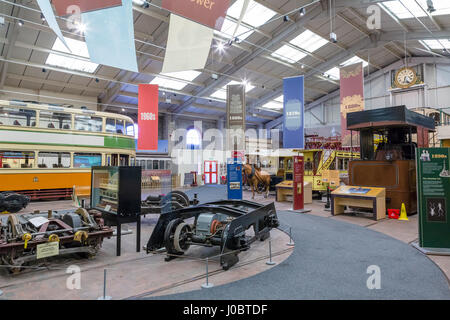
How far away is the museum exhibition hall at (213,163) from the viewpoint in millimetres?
3678

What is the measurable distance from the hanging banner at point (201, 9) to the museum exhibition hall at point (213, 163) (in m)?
0.02

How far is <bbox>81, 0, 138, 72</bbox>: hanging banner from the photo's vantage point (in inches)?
140

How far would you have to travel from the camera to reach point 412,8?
14.7 meters

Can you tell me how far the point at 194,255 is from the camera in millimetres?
4961

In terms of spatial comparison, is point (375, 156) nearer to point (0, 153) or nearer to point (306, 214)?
point (306, 214)

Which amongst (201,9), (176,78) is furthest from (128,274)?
(176,78)

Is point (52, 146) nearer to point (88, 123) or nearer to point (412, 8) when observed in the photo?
point (88, 123)

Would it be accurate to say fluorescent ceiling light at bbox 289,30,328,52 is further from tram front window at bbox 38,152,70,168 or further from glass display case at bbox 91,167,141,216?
glass display case at bbox 91,167,141,216

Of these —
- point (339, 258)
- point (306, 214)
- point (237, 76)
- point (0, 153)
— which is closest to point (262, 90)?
point (237, 76)

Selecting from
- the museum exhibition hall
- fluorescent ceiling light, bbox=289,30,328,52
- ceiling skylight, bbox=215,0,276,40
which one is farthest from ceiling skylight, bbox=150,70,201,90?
fluorescent ceiling light, bbox=289,30,328,52

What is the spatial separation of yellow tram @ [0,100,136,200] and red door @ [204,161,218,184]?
39.4 ft

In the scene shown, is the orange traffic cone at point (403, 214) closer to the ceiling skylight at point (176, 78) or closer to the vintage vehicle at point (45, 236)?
the vintage vehicle at point (45, 236)

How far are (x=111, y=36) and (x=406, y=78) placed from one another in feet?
66.5

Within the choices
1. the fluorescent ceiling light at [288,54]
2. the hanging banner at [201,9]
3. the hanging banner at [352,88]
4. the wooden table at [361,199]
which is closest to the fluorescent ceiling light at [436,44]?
the fluorescent ceiling light at [288,54]
